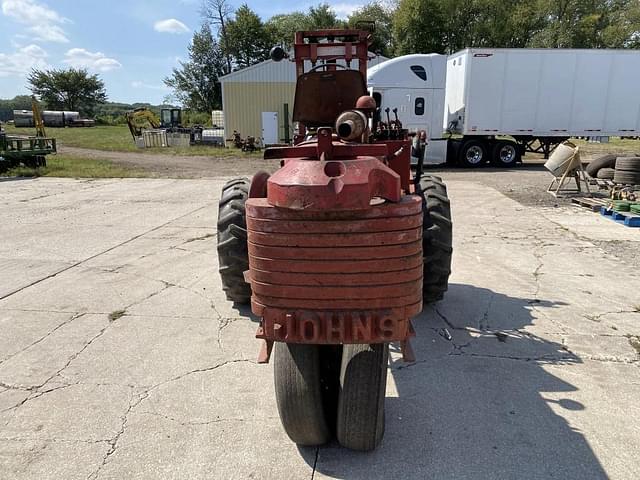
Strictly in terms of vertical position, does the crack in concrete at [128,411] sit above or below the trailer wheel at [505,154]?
below

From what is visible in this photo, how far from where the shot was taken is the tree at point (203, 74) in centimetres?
4994

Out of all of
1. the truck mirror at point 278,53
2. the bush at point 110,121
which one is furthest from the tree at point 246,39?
the truck mirror at point 278,53

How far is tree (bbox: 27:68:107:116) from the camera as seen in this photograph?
217ft

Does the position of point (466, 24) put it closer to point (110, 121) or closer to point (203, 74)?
point (203, 74)

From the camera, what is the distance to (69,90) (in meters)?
67.0

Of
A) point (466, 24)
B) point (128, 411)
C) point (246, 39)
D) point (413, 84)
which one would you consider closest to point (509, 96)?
point (413, 84)

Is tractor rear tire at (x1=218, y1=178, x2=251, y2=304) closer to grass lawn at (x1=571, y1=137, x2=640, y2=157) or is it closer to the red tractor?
the red tractor

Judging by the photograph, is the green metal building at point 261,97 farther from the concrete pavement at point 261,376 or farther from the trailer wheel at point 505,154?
the concrete pavement at point 261,376

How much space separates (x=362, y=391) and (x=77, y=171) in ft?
56.8

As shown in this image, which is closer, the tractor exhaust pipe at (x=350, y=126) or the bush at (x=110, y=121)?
the tractor exhaust pipe at (x=350, y=126)

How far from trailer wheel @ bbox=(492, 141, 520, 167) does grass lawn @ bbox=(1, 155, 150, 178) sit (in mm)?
12557

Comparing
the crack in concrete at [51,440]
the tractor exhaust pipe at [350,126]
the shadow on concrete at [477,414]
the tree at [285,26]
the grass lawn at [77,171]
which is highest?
the tree at [285,26]

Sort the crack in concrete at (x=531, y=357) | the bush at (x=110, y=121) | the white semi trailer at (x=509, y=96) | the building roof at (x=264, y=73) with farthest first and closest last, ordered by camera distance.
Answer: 1. the bush at (x=110, y=121)
2. the building roof at (x=264, y=73)
3. the white semi trailer at (x=509, y=96)
4. the crack in concrete at (x=531, y=357)

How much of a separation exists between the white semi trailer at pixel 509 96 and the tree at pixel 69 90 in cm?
6357
